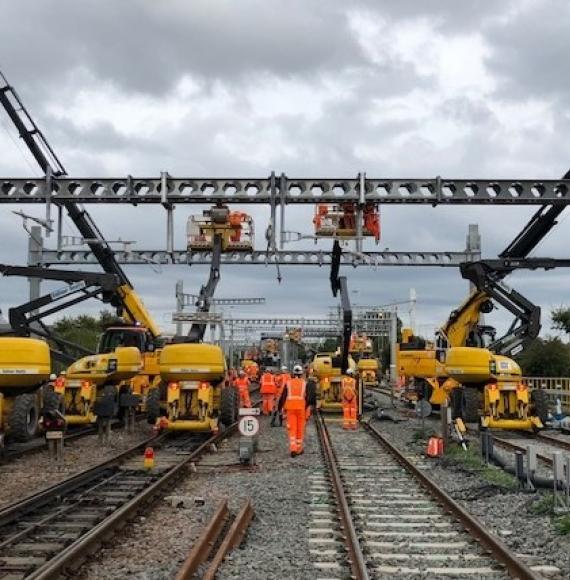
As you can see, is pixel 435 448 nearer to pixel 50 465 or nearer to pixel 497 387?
pixel 497 387

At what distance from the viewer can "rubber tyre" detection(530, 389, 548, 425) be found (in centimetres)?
2048

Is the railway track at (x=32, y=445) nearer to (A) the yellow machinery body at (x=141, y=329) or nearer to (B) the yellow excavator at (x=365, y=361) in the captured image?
(A) the yellow machinery body at (x=141, y=329)

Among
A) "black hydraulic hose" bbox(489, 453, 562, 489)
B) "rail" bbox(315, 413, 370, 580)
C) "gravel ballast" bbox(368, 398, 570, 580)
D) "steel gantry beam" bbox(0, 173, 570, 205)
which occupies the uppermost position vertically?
"steel gantry beam" bbox(0, 173, 570, 205)

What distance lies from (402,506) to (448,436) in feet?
24.9

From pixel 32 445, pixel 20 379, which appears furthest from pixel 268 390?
pixel 20 379

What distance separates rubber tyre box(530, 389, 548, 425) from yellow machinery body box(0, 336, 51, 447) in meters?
11.7

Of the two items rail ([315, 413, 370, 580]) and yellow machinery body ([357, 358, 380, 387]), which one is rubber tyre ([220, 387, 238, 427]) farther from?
yellow machinery body ([357, 358, 380, 387])

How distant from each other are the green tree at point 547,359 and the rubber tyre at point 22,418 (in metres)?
33.9

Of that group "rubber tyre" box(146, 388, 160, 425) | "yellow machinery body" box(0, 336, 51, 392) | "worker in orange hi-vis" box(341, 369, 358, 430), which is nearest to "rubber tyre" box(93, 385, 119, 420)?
"rubber tyre" box(146, 388, 160, 425)

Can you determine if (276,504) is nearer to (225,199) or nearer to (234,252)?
(225,199)

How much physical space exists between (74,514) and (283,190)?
37.8 ft

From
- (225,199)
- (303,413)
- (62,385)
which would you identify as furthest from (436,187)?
(62,385)

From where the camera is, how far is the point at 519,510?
1040 centimetres

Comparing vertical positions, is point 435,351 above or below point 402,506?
above
